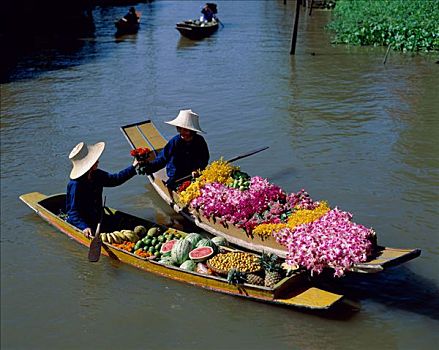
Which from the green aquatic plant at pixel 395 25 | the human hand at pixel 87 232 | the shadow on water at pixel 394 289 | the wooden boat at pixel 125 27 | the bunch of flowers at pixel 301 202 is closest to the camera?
the shadow on water at pixel 394 289

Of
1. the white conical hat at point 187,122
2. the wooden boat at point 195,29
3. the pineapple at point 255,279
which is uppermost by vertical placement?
the white conical hat at point 187,122

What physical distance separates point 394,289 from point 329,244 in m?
1.25

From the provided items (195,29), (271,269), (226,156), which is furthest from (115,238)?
(195,29)

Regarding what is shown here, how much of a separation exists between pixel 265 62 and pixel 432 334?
14801mm

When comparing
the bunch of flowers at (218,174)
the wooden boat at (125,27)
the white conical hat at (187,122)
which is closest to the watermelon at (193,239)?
the bunch of flowers at (218,174)

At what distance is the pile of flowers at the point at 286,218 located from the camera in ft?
20.7

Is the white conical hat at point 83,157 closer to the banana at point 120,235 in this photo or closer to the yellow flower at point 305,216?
the banana at point 120,235

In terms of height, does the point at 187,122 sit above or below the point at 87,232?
above

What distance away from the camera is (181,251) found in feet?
23.3

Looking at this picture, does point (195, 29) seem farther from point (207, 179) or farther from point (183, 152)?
point (207, 179)

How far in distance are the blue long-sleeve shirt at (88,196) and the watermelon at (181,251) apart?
50.2 inches

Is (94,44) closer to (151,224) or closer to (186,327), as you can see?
(151,224)

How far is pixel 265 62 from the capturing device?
66.3 ft

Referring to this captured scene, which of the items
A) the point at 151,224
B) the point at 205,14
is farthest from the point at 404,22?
the point at 151,224
